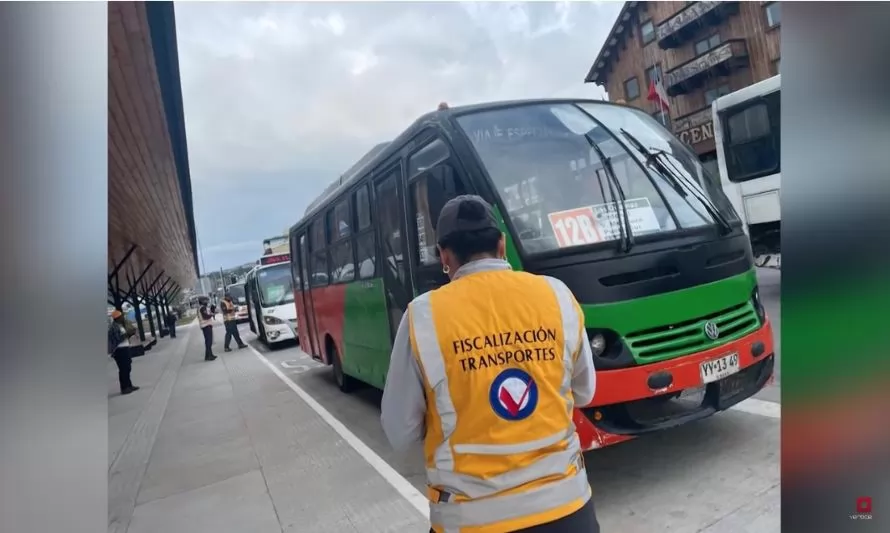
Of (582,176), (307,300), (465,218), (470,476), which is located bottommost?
(470,476)

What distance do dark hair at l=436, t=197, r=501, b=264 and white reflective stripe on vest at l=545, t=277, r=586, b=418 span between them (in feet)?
0.71

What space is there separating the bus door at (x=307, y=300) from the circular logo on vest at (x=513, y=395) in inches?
322

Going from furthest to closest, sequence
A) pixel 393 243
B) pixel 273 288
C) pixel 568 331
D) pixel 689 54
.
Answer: pixel 689 54 < pixel 273 288 < pixel 393 243 < pixel 568 331

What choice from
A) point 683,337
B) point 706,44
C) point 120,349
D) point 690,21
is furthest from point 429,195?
point 706,44

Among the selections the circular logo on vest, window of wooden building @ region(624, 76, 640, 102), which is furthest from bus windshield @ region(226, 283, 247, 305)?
the circular logo on vest

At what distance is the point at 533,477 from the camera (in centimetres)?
167

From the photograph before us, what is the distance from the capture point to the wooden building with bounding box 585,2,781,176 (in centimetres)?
2558

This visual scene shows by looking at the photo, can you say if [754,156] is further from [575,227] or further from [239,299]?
[239,299]

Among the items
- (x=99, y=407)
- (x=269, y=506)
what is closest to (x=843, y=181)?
(x=99, y=407)

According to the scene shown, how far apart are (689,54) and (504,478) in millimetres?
32023

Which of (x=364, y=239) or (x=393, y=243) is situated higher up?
(x=364, y=239)

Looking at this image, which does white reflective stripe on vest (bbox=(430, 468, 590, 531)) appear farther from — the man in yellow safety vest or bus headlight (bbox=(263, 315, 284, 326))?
bus headlight (bbox=(263, 315, 284, 326))

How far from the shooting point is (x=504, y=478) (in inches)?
64.9

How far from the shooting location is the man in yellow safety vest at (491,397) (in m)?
1.65
